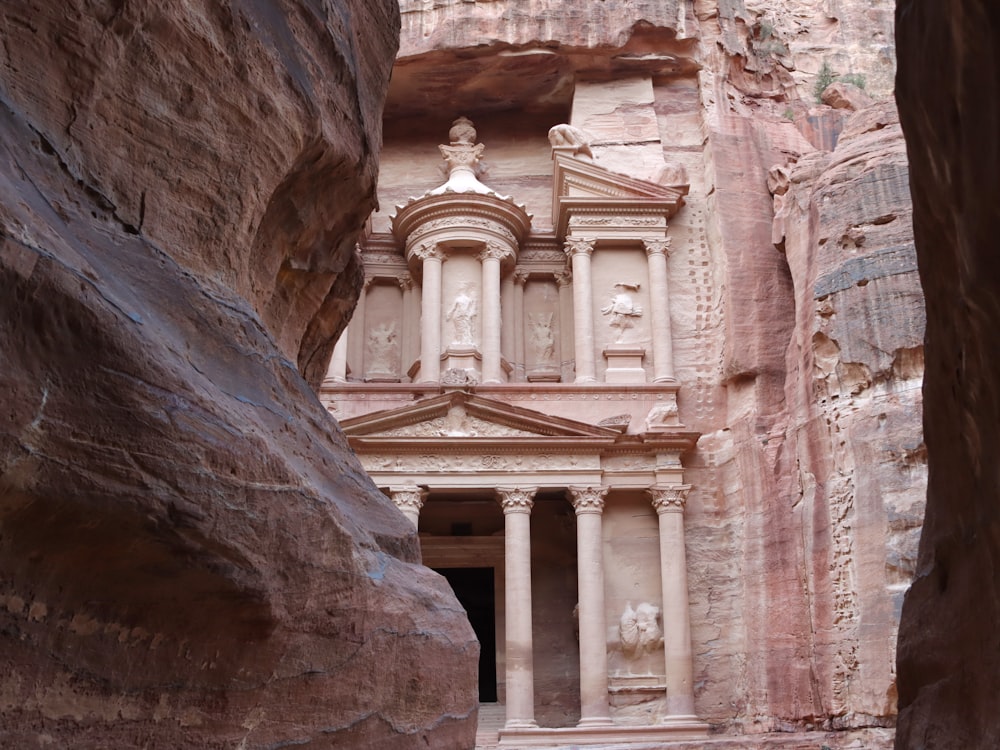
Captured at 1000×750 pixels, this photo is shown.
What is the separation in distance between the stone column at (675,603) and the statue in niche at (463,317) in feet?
17.3

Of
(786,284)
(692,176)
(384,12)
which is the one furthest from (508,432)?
(384,12)

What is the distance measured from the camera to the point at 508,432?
65.6 ft

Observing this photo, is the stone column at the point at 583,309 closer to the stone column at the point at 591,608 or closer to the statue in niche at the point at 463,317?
the statue in niche at the point at 463,317

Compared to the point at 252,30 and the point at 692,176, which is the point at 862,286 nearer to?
the point at 692,176

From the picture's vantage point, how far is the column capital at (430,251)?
23312 millimetres

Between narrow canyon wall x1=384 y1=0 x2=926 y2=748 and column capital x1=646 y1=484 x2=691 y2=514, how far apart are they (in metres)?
0.45

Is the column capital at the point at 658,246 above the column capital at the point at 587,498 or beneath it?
above

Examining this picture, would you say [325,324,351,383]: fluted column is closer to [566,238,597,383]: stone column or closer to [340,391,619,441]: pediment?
[340,391,619,441]: pediment

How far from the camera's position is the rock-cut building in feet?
63.2

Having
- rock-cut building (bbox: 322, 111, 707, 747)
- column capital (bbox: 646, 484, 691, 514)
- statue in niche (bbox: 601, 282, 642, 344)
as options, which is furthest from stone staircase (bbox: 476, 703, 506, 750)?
statue in niche (bbox: 601, 282, 642, 344)

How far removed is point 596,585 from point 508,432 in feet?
10.6

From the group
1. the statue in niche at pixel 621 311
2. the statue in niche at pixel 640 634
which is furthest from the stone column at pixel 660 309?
the statue in niche at pixel 640 634

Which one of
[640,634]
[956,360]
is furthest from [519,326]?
[956,360]

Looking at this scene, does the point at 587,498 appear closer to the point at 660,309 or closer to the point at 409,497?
the point at 409,497
